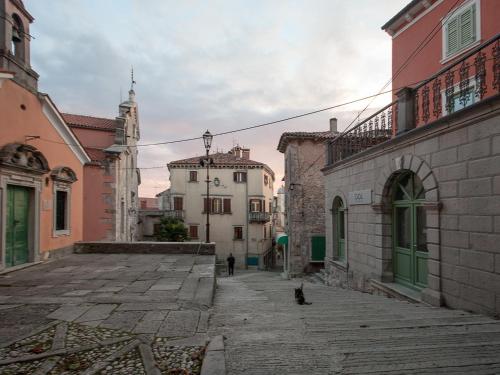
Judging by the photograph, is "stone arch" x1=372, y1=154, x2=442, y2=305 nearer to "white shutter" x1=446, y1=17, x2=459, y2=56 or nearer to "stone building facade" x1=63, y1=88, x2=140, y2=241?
"white shutter" x1=446, y1=17, x2=459, y2=56

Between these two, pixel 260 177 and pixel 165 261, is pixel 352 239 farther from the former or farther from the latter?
pixel 260 177

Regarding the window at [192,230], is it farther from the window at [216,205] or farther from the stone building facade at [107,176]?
the stone building facade at [107,176]

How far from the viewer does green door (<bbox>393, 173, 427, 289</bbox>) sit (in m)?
6.73

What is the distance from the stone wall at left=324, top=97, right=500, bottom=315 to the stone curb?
144 inches

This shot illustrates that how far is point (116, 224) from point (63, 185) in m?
6.39

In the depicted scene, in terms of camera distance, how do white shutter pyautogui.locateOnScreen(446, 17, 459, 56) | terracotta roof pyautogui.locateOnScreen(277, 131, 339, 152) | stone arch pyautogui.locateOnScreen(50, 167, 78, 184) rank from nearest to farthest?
white shutter pyautogui.locateOnScreen(446, 17, 459, 56)
stone arch pyautogui.locateOnScreen(50, 167, 78, 184)
terracotta roof pyautogui.locateOnScreen(277, 131, 339, 152)

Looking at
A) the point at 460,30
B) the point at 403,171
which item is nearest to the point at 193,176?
the point at 460,30

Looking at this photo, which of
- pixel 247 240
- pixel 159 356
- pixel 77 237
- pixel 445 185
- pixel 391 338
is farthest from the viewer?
pixel 247 240

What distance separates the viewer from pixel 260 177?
3619 centimetres

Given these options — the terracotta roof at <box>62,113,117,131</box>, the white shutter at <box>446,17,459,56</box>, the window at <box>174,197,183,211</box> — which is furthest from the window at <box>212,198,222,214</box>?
the white shutter at <box>446,17,459,56</box>

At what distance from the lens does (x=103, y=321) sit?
14.3ft

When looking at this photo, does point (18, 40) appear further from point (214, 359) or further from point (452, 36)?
point (452, 36)

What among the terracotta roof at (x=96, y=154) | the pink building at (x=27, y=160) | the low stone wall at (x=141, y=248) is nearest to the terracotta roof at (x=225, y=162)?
the terracotta roof at (x=96, y=154)

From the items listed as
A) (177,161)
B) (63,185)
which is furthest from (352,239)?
(177,161)
